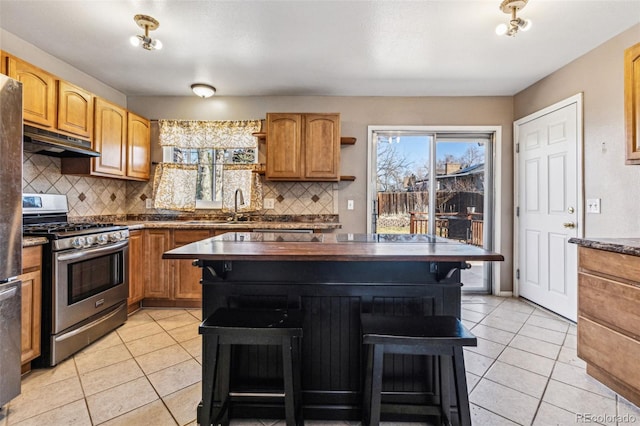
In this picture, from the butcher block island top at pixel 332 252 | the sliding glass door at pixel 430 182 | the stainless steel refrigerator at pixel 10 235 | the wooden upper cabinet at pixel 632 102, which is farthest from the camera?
the sliding glass door at pixel 430 182

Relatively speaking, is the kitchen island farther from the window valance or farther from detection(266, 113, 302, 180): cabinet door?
the window valance

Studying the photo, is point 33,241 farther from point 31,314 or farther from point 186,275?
point 186,275

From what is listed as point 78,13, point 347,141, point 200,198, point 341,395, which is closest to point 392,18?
point 347,141

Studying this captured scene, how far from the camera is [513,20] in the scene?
213 centimetres

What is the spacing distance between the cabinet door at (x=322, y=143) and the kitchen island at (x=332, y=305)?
2.05 meters

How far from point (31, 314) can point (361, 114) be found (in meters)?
3.59

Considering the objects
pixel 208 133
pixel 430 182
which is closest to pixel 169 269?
pixel 208 133

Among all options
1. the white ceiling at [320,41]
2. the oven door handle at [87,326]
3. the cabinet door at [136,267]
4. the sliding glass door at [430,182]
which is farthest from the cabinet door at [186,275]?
the sliding glass door at [430,182]

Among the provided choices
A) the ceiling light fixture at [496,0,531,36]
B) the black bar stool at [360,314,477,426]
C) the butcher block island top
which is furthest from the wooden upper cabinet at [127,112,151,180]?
the ceiling light fixture at [496,0,531,36]

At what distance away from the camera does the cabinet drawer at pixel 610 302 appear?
1.67 meters

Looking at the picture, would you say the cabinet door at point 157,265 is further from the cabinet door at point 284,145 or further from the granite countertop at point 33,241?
the cabinet door at point 284,145

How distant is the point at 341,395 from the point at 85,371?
1785 mm

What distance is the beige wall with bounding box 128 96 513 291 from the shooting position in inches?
151

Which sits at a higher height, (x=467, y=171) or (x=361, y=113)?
(x=361, y=113)
